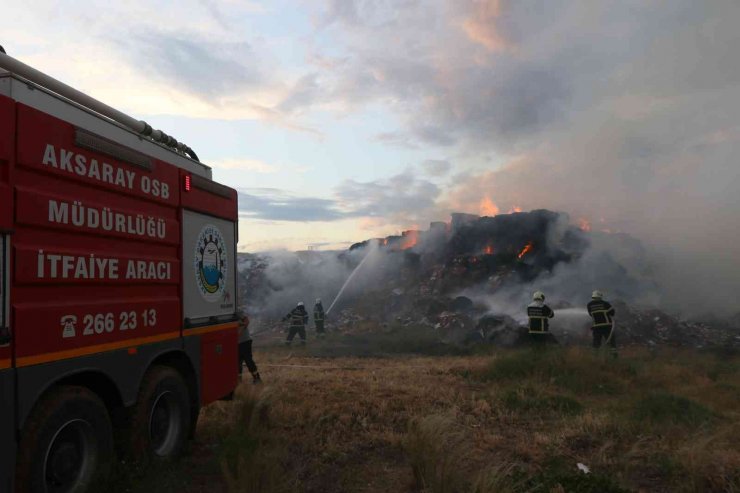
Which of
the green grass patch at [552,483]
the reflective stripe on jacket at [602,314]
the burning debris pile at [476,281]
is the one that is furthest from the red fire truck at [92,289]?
the burning debris pile at [476,281]

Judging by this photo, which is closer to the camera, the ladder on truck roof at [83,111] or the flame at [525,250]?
the ladder on truck roof at [83,111]

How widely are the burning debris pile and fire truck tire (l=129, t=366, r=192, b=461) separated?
12003 mm

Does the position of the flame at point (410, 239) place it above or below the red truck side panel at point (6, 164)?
above

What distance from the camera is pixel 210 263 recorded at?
541 cm

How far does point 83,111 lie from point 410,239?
30.7 metres

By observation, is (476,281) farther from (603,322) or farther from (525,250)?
(603,322)

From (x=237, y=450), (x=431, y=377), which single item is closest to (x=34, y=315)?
(x=237, y=450)

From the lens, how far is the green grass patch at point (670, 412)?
6.18 meters

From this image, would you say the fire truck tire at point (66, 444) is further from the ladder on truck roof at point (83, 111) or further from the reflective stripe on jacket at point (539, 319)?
the reflective stripe on jacket at point (539, 319)

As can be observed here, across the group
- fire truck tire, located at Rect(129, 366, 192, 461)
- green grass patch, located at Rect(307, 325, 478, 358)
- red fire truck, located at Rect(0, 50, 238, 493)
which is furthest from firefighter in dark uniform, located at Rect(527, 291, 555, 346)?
fire truck tire, located at Rect(129, 366, 192, 461)

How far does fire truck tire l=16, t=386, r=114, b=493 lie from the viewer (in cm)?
302

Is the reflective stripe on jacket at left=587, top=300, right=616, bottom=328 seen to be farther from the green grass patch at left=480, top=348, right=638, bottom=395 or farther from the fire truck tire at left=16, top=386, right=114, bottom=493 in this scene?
the fire truck tire at left=16, top=386, right=114, bottom=493

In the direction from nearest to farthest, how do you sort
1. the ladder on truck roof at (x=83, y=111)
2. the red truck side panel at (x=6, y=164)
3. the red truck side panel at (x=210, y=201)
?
the red truck side panel at (x=6, y=164)
the ladder on truck roof at (x=83, y=111)
the red truck side panel at (x=210, y=201)

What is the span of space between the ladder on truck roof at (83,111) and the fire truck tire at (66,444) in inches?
70.6
